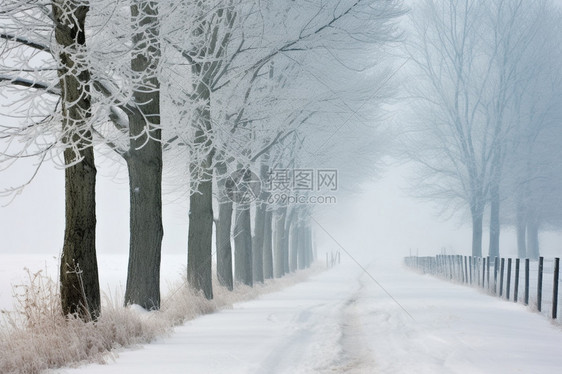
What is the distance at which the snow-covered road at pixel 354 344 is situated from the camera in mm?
6879

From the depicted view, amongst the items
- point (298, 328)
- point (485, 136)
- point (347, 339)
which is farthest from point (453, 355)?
point (485, 136)

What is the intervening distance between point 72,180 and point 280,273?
80.0 feet

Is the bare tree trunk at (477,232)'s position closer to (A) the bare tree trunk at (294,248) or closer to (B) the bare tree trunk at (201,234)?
(A) the bare tree trunk at (294,248)

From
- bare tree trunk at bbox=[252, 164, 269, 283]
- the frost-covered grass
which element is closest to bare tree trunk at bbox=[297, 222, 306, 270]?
bare tree trunk at bbox=[252, 164, 269, 283]

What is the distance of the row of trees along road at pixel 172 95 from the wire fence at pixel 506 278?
5.99 meters

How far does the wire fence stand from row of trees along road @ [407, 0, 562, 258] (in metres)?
5.26

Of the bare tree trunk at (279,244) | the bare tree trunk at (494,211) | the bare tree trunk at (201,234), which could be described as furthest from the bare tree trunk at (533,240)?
the bare tree trunk at (201,234)

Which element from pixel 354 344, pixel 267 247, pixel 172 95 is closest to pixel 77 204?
pixel 354 344

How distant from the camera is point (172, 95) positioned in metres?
13.7

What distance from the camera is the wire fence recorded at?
14016 millimetres

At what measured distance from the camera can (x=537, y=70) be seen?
36438 mm

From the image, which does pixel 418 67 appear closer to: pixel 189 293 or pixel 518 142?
pixel 518 142

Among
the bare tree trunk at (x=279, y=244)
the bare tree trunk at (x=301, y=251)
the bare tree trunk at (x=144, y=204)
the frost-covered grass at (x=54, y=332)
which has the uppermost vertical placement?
the bare tree trunk at (x=144, y=204)

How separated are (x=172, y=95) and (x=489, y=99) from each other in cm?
2686
